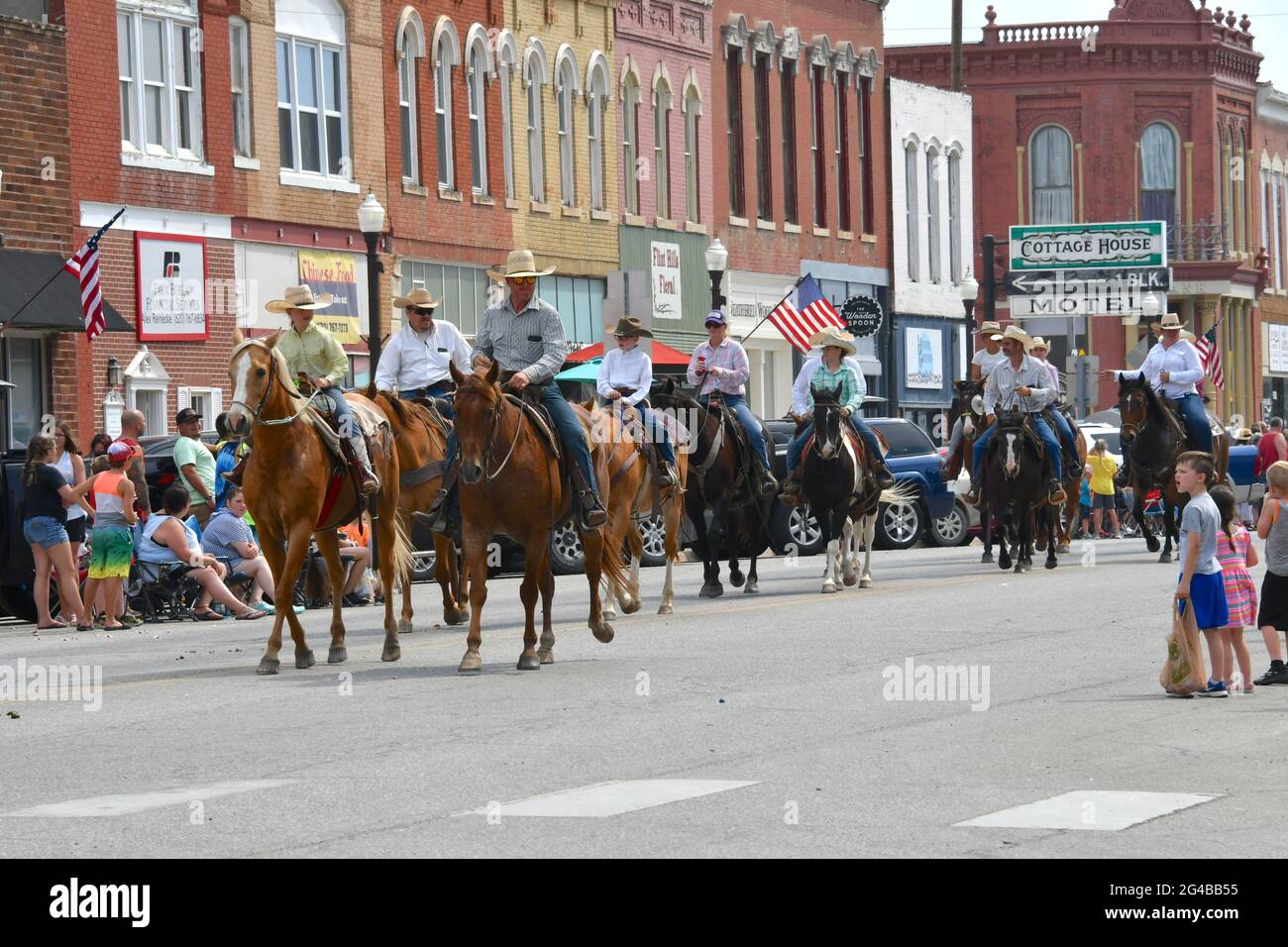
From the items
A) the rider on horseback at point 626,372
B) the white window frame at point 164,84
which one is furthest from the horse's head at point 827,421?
the white window frame at point 164,84

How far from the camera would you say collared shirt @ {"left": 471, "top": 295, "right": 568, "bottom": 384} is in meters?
17.3

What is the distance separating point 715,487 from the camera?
78.5ft

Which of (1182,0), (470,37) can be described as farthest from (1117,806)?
(1182,0)

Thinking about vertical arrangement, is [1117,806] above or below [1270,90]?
below

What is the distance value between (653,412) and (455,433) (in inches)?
223

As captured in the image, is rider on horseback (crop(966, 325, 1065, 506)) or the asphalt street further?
rider on horseback (crop(966, 325, 1065, 506))

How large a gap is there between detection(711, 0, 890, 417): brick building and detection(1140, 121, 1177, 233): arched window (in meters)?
15.2

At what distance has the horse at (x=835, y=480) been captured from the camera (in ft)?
79.4

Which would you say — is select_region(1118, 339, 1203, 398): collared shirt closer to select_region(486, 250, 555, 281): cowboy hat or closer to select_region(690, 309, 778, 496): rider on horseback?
select_region(690, 309, 778, 496): rider on horseback

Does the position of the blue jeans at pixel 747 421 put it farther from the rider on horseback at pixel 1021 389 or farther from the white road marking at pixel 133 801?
the white road marking at pixel 133 801

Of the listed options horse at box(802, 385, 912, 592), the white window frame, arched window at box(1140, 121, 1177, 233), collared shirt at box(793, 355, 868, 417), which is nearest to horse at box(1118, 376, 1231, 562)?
horse at box(802, 385, 912, 592)

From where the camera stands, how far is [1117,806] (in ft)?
34.4

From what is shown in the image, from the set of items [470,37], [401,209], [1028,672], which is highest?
[470,37]

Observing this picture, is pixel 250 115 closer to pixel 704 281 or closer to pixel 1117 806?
pixel 704 281
